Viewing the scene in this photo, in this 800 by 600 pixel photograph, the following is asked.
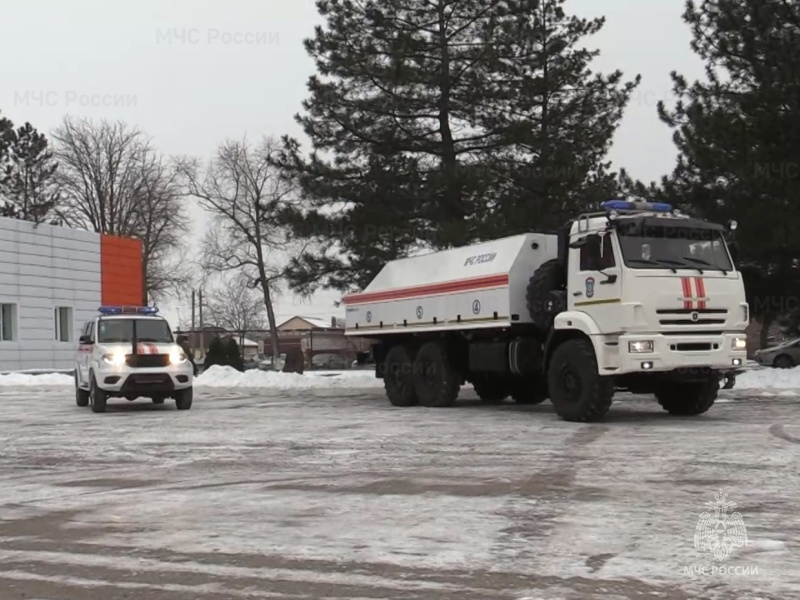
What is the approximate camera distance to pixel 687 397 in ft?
49.3

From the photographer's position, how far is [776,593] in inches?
194

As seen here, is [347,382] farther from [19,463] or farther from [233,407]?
[19,463]

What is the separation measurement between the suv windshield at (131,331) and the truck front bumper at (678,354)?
31.1 feet

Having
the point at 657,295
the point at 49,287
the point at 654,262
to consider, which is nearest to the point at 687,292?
the point at 657,295

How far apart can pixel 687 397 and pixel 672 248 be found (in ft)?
9.45

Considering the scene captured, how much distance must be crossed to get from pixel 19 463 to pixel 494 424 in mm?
6914

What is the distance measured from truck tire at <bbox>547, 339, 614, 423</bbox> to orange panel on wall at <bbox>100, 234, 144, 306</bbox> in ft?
95.6

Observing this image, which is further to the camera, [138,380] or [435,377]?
[435,377]

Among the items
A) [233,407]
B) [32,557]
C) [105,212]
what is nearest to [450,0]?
[233,407]

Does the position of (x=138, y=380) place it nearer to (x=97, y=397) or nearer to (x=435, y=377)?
(x=97, y=397)

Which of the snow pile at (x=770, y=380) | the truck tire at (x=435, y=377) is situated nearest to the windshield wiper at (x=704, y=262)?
the truck tire at (x=435, y=377)

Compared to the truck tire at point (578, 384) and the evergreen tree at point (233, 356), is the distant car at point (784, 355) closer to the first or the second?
the evergreen tree at point (233, 356)

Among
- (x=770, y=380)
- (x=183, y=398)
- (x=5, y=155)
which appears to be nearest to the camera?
(x=183, y=398)

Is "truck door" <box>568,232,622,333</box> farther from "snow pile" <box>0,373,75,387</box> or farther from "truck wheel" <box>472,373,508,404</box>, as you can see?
"snow pile" <box>0,373,75,387</box>
